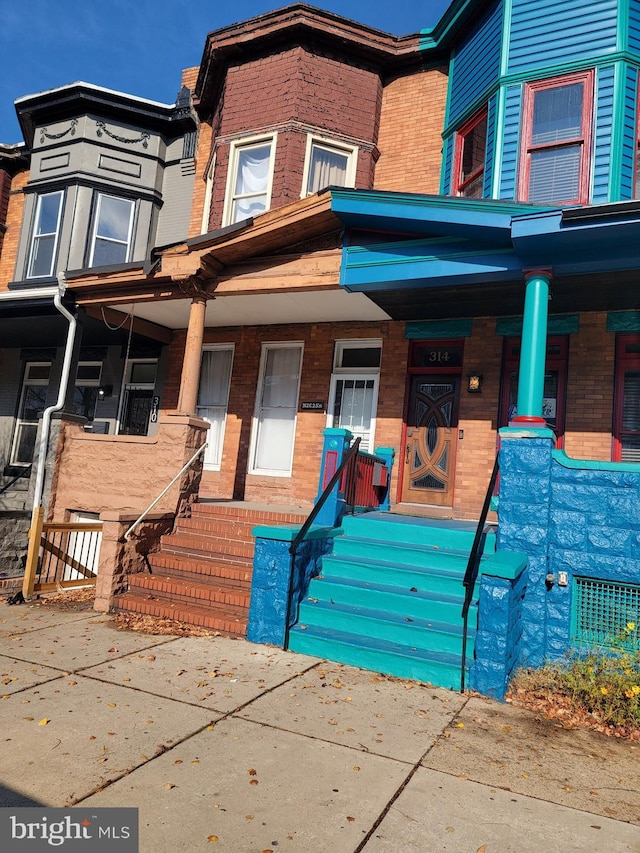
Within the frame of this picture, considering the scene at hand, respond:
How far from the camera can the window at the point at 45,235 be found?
13.1 meters

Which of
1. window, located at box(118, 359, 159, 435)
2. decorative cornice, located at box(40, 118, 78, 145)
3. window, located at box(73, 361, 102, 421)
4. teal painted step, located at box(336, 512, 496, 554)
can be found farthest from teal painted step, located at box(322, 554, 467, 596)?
decorative cornice, located at box(40, 118, 78, 145)

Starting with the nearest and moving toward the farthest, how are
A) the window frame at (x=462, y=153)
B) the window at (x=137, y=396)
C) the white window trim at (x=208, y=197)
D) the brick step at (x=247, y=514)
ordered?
the brick step at (x=247, y=514)
the window frame at (x=462, y=153)
the white window trim at (x=208, y=197)
the window at (x=137, y=396)

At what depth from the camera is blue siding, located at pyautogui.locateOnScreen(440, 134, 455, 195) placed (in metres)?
10.5

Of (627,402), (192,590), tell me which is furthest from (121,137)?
(627,402)

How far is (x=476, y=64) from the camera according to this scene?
1026cm

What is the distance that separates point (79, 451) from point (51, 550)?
1.95m

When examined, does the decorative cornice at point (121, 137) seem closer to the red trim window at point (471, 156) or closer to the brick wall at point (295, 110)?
the brick wall at point (295, 110)

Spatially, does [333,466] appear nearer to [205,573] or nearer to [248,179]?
[205,573]

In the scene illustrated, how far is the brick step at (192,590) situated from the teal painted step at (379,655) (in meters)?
0.93

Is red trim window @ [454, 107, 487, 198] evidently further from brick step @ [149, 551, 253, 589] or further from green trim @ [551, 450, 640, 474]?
brick step @ [149, 551, 253, 589]

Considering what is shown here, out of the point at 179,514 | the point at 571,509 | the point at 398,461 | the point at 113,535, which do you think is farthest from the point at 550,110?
the point at 113,535

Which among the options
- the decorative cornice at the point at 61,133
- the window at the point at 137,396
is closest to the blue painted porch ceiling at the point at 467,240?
the window at the point at 137,396

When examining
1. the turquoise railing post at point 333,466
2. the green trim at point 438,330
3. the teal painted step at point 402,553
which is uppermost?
the green trim at point 438,330

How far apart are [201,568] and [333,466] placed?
209 cm
